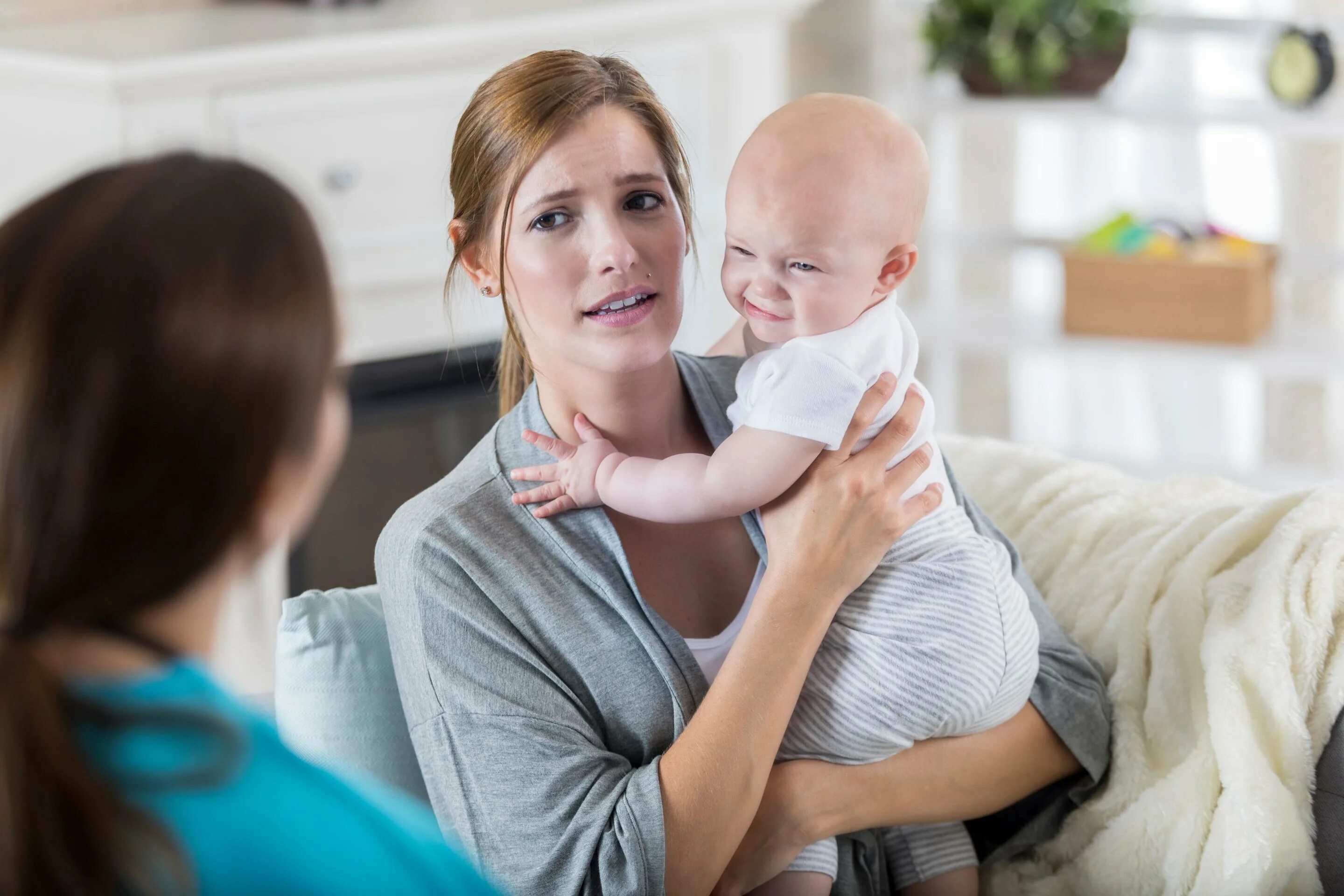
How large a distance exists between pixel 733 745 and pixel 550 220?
48cm

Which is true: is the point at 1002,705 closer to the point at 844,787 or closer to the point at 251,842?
the point at 844,787

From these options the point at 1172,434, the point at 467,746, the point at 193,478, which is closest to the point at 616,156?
the point at 467,746

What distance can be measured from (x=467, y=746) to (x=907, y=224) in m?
0.58

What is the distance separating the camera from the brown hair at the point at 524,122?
49.2 inches

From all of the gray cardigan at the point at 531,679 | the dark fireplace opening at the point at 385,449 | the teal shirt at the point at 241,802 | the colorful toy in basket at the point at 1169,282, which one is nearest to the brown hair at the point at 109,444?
the teal shirt at the point at 241,802

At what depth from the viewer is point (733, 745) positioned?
1165 millimetres

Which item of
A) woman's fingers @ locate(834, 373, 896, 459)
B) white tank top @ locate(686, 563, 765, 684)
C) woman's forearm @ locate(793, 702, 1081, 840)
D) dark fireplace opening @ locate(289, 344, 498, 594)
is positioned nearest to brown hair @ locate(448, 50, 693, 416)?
woman's fingers @ locate(834, 373, 896, 459)

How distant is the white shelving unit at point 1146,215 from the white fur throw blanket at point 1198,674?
1.62 metres

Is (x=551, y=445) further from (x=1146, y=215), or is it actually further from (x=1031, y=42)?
(x=1146, y=215)

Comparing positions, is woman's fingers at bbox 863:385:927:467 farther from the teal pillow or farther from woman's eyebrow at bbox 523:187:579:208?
the teal pillow

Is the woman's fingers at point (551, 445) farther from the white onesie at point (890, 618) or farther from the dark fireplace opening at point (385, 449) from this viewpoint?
the dark fireplace opening at point (385, 449)

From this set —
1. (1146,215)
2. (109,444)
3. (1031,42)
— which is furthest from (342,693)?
(1146,215)

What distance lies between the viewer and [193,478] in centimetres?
72

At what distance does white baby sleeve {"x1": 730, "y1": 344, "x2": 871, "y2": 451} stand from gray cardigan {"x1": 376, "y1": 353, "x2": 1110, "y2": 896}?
0.60 feet
